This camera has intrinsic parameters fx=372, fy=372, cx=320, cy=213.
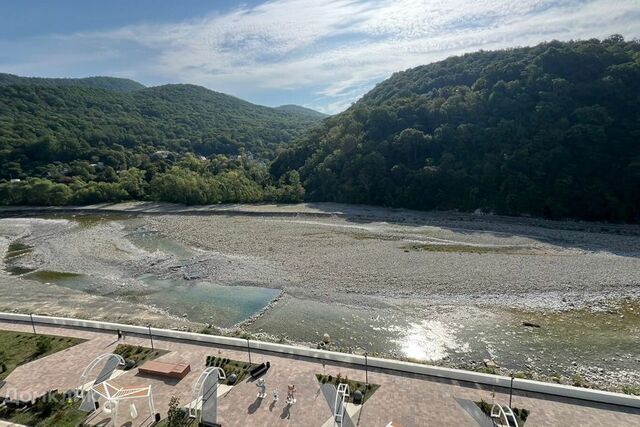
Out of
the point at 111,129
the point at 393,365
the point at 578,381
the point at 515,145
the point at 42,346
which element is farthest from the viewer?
the point at 111,129

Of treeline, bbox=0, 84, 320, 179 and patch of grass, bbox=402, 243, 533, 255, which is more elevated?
treeline, bbox=0, 84, 320, 179

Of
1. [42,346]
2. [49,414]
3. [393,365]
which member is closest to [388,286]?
[393,365]

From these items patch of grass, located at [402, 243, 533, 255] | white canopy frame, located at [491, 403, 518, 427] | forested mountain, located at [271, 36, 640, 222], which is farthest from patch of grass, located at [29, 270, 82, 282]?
forested mountain, located at [271, 36, 640, 222]

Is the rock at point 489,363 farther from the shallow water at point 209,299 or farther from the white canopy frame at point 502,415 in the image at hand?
the shallow water at point 209,299

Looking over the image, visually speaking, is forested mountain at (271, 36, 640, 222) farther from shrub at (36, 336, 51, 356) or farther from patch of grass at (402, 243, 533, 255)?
shrub at (36, 336, 51, 356)

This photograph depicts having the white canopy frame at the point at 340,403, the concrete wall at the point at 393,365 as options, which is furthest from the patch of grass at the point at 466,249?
the white canopy frame at the point at 340,403

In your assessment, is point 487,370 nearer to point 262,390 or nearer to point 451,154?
point 262,390
